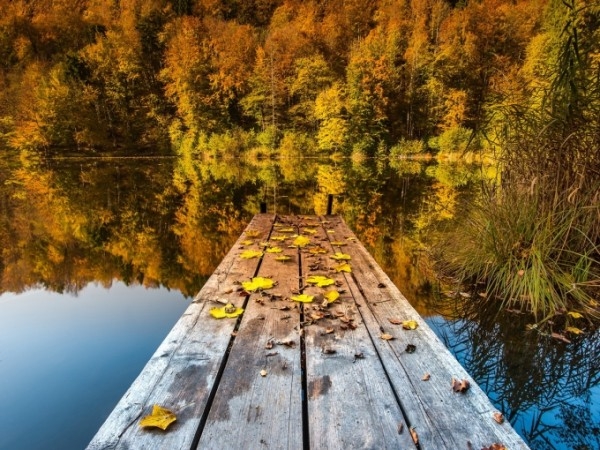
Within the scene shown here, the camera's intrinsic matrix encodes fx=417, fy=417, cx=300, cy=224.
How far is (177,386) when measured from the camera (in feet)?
5.39

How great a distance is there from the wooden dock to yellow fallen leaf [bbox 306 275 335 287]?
0.12 metres

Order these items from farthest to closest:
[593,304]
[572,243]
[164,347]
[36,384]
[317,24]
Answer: [317,24]
[572,243]
[593,304]
[36,384]
[164,347]

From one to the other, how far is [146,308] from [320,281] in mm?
2396

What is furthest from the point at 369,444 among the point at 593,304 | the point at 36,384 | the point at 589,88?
the point at 589,88

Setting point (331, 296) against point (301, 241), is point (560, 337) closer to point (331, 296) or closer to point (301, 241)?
point (331, 296)

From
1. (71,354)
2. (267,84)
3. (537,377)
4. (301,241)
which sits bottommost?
(71,354)

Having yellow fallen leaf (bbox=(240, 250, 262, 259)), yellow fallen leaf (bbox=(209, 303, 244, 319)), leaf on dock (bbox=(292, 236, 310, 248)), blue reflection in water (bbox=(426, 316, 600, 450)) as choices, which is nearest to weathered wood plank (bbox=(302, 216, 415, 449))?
yellow fallen leaf (bbox=(209, 303, 244, 319))

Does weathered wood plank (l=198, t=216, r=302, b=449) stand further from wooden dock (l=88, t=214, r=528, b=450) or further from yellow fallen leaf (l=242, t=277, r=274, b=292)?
yellow fallen leaf (l=242, t=277, r=274, b=292)

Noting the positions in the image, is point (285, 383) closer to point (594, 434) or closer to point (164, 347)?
point (164, 347)

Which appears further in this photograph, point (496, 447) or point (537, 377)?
point (537, 377)

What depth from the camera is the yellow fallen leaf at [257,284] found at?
2.85 meters

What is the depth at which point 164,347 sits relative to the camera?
1.98 metres

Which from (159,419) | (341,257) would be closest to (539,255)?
(341,257)

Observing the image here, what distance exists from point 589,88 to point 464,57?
3073cm
